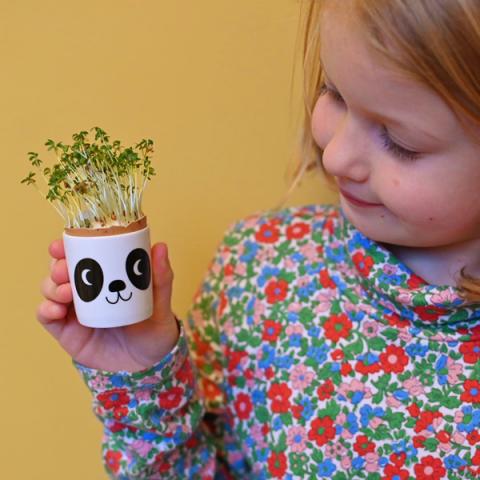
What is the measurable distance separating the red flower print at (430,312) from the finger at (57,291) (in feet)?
1.24

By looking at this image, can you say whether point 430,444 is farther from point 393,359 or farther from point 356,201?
point 356,201

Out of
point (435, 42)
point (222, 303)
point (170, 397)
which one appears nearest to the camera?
point (435, 42)

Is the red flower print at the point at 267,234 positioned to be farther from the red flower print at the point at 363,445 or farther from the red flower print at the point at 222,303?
the red flower print at the point at 363,445

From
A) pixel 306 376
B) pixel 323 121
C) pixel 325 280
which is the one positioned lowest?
pixel 306 376

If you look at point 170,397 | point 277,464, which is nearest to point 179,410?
point 170,397

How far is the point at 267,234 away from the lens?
999 millimetres

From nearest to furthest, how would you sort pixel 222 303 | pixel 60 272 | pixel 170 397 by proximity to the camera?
pixel 60 272
pixel 170 397
pixel 222 303

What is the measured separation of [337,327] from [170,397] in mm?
217

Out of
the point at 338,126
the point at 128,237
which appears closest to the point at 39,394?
the point at 128,237

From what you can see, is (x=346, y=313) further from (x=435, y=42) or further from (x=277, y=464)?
(x=435, y=42)

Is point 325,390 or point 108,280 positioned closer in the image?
point 108,280

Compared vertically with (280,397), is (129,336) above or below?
above

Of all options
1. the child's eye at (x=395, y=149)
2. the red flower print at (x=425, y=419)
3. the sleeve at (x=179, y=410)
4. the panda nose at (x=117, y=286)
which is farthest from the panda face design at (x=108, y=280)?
the red flower print at (x=425, y=419)

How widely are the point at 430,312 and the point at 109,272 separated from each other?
364mm
